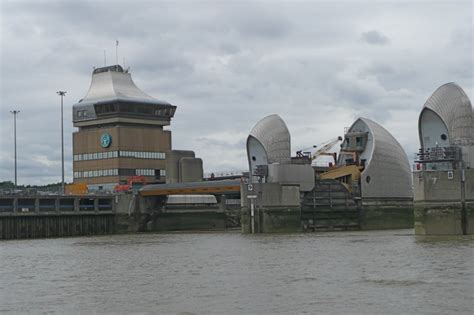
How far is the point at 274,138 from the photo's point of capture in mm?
100375

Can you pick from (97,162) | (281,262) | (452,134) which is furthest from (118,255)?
(97,162)

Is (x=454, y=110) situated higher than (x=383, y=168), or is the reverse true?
(x=454, y=110)

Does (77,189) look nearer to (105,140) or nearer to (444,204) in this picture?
(105,140)

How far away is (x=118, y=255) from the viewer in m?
60.6

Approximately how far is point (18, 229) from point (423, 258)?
60.1 meters

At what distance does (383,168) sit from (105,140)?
174 feet

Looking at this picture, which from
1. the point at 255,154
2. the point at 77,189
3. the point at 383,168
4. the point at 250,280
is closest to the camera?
the point at 250,280

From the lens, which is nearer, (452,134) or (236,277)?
(236,277)

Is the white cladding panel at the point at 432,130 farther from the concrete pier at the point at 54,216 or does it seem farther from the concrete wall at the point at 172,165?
the concrete wall at the point at 172,165

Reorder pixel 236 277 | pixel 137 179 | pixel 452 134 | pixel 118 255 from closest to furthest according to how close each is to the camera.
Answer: pixel 236 277 → pixel 118 255 → pixel 452 134 → pixel 137 179

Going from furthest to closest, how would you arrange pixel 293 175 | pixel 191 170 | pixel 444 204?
pixel 191 170 → pixel 293 175 → pixel 444 204

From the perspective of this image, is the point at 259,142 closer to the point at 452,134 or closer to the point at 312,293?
the point at 452,134

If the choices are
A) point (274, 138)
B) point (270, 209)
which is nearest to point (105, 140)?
point (274, 138)

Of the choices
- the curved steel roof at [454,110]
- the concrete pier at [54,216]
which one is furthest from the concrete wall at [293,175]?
the concrete pier at [54,216]
